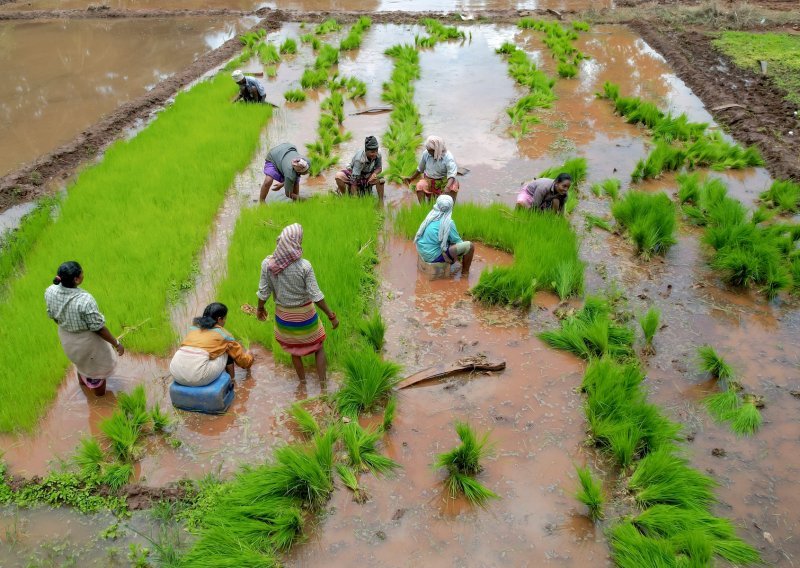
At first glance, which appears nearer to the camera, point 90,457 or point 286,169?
point 90,457

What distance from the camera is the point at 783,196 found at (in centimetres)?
671

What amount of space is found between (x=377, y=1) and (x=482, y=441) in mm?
17330

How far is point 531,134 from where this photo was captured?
8.84 metres

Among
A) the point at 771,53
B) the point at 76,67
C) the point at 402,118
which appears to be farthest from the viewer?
the point at 76,67

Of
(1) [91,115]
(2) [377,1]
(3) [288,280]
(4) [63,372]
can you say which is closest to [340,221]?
(3) [288,280]

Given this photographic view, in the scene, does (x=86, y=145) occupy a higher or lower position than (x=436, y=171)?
lower

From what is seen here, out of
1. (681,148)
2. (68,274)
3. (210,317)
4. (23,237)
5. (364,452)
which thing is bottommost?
(23,237)

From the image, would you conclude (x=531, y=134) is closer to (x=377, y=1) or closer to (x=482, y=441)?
(x=482, y=441)

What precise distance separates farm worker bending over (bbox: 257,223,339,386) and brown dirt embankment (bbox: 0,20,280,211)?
5.01 metres

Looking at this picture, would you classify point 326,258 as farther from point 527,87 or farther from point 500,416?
point 527,87

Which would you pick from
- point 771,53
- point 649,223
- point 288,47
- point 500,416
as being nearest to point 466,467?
point 500,416

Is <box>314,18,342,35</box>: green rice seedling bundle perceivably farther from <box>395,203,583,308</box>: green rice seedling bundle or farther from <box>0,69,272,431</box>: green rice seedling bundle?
<box>395,203,583,308</box>: green rice seedling bundle

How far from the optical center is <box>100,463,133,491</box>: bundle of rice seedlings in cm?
362

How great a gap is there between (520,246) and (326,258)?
1900 millimetres
